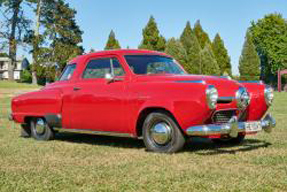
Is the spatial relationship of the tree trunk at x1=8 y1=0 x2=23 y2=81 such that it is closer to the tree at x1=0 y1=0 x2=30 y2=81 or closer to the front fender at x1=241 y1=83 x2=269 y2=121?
the tree at x1=0 y1=0 x2=30 y2=81

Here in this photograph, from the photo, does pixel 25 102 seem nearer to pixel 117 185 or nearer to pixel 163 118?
pixel 163 118

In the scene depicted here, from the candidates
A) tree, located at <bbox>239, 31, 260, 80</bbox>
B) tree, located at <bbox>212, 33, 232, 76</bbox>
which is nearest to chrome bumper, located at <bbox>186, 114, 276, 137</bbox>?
tree, located at <bbox>239, 31, 260, 80</bbox>

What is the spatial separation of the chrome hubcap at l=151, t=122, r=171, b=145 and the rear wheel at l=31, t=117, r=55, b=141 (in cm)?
270

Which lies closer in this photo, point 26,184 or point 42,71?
point 26,184

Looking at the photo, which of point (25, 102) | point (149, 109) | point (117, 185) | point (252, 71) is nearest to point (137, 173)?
point (117, 185)

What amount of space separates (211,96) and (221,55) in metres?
73.0

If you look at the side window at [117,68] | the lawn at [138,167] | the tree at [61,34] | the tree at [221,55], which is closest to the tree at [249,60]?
the tree at [221,55]

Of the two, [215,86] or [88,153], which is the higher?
[215,86]

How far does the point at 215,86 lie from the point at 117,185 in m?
2.51

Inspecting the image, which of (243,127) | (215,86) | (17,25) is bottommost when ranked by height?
(243,127)

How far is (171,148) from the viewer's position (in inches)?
268

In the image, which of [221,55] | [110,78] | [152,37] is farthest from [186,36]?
[110,78]

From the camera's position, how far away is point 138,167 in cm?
576

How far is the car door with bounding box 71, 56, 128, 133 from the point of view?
294 inches
